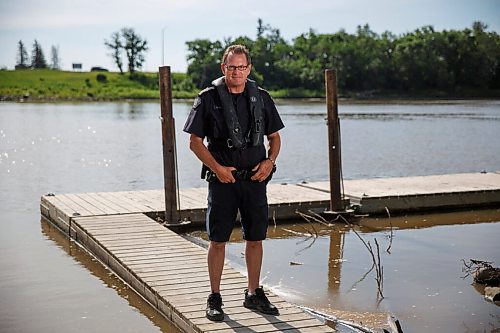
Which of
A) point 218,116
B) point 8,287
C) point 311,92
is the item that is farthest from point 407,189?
point 311,92

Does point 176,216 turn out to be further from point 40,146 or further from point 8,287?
point 40,146

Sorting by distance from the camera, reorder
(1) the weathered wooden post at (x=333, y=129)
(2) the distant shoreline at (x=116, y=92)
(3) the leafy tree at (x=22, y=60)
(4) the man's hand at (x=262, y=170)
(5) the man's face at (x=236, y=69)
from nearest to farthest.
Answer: (5) the man's face at (x=236, y=69) → (4) the man's hand at (x=262, y=170) → (1) the weathered wooden post at (x=333, y=129) → (2) the distant shoreline at (x=116, y=92) → (3) the leafy tree at (x=22, y=60)

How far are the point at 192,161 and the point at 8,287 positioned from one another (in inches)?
536

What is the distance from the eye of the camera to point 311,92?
67.1 m

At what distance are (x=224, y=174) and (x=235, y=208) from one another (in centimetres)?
27

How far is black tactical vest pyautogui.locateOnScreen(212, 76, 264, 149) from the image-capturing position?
5434 millimetres

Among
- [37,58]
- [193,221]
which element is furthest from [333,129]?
[37,58]

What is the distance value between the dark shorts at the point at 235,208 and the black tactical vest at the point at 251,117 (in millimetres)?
260

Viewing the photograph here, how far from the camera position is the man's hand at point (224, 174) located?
17.8ft

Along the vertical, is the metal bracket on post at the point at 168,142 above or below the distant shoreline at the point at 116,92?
above

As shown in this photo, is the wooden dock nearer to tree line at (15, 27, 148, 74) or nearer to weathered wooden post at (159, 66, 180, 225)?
weathered wooden post at (159, 66, 180, 225)

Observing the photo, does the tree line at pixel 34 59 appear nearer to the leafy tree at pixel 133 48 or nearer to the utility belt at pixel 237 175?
the leafy tree at pixel 133 48

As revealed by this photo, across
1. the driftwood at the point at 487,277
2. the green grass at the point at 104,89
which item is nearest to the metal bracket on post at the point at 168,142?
the driftwood at the point at 487,277

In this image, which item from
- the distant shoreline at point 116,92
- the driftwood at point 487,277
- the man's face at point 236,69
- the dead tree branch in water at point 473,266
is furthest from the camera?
the distant shoreline at point 116,92
